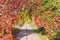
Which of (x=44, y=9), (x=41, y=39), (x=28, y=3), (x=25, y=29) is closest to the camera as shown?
(x=28, y=3)

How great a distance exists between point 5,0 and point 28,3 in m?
0.53

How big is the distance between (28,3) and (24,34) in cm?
386

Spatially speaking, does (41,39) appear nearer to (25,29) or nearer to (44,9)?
(25,29)

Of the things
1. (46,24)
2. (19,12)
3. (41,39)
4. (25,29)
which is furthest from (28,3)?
(25,29)

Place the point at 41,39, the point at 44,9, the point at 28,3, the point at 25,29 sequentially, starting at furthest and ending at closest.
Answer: the point at 25,29 → the point at 41,39 → the point at 44,9 → the point at 28,3

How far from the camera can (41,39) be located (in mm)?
8312

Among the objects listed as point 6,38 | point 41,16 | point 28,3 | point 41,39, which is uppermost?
point 28,3

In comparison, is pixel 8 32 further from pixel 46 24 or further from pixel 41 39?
pixel 41 39

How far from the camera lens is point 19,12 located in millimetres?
5152

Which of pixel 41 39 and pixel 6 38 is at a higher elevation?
pixel 6 38

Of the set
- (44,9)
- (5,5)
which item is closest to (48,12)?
(44,9)

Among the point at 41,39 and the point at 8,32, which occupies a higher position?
the point at 8,32

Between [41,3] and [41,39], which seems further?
[41,39]

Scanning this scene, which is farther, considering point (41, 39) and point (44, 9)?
point (41, 39)
